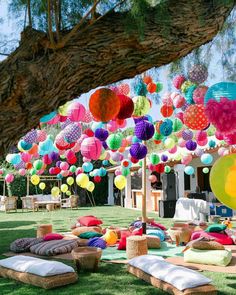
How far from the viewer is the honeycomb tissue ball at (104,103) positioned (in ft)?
13.6

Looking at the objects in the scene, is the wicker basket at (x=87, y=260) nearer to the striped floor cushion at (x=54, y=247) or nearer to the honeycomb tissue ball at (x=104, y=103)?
the striped floor cushion at (x=54, y=247)

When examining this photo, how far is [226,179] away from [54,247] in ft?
16.0

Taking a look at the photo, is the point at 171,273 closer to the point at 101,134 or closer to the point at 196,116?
the point at 196,116

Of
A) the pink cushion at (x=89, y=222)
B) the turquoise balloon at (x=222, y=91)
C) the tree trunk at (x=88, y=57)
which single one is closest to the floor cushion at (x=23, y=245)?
the pink cushion at (x=89, y=222)

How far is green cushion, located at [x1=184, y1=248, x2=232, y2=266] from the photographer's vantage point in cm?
670

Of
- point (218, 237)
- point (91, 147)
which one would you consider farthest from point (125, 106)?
point (91, 147)

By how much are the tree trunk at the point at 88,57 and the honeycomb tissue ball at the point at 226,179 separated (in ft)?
5.07

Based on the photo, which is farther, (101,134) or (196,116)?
(101,134)

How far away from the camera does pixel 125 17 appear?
299 centimetres

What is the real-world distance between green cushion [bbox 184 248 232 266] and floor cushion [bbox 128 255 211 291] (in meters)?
1.28

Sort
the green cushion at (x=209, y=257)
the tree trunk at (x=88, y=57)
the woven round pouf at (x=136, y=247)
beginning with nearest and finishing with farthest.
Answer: the tree trunk at (x=88, y=57) < the green cushion at (x=209, y=257) < the woven round pouf at (x=136, y=247)

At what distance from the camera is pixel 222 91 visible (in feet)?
15.9

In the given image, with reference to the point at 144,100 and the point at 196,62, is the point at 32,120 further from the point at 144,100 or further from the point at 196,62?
the point at 144,100

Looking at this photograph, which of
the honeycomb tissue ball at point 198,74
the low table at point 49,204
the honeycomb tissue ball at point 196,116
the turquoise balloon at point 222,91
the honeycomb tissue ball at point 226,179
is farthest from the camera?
the low table at point 49,204
